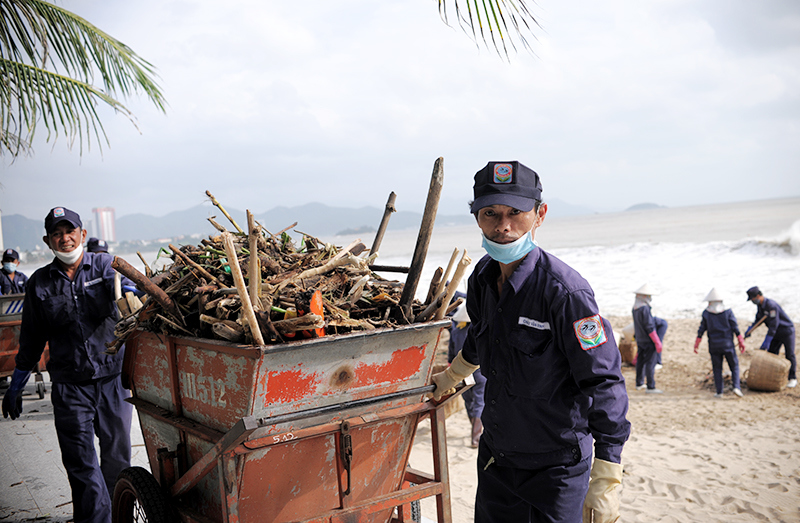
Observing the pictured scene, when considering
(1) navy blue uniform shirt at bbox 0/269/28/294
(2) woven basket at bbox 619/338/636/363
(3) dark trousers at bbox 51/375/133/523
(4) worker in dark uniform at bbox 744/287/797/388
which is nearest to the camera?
(3) dark trousers at bbox 51/375/133/523

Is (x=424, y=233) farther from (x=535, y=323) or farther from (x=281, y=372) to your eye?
(x=281, y=372)

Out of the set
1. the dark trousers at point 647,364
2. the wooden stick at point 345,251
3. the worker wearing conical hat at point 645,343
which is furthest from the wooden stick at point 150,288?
the dark trousers at point 647,364

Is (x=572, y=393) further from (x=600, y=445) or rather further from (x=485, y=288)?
(x=485, y=288)

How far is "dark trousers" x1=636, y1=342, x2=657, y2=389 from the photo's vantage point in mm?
10672

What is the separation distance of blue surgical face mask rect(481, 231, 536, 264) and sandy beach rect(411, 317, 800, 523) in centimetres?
346

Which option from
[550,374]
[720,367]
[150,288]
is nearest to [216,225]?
[150,288]

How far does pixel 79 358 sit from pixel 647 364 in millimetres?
9882

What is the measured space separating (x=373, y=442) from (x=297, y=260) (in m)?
1.15

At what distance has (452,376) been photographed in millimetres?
3160

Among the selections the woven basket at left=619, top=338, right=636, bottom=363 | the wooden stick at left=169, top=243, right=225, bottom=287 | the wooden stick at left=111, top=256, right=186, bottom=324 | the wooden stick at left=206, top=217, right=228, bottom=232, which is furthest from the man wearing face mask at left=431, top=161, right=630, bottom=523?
the woven basket at left=619, top=338, right=636, bottom=363

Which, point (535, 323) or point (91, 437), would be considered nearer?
point (535, 323)

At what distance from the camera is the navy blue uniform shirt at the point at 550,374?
229 cm

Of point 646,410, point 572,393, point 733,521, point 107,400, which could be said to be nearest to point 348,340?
point 572,393

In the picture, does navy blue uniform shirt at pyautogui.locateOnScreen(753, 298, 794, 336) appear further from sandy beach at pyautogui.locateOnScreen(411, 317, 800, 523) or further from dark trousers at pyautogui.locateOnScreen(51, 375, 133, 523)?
dark trousers at pyautogui.locateOnScreen(51, 375, 133, 523)
